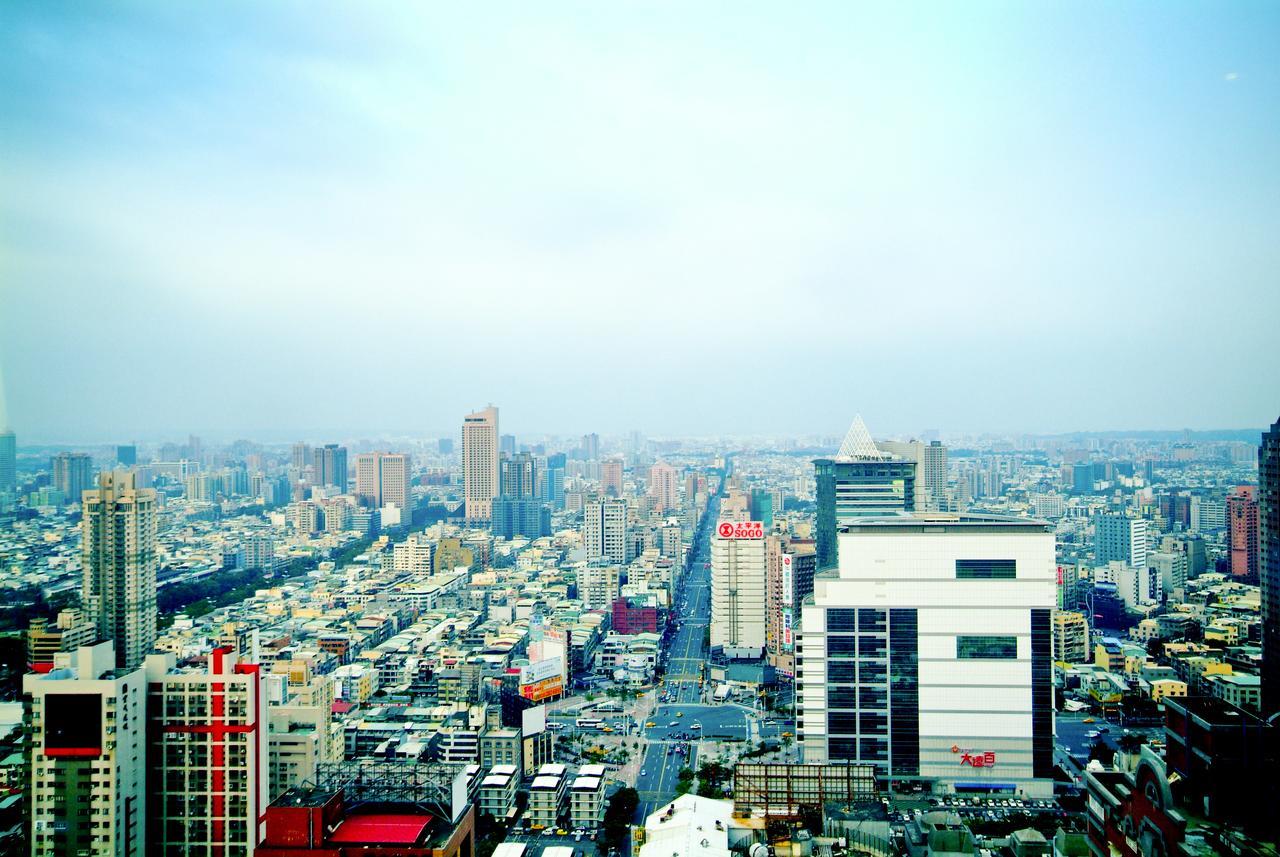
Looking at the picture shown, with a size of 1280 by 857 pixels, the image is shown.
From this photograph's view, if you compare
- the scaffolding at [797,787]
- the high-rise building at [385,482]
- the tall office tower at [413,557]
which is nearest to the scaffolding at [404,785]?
the scaffolding at [797,787]

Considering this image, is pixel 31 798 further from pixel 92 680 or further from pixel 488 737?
pixel 488 737

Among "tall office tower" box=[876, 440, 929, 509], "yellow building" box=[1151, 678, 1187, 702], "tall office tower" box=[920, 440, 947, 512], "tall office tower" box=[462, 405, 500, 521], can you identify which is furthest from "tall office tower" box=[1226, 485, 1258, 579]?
"tall office tower" box=[462, 405, 500, 521]

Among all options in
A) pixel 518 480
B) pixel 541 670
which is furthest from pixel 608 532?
pixel 541 670

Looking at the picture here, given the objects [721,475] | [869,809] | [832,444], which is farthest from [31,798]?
[721,475]

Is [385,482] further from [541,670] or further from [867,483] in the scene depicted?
[867,483]

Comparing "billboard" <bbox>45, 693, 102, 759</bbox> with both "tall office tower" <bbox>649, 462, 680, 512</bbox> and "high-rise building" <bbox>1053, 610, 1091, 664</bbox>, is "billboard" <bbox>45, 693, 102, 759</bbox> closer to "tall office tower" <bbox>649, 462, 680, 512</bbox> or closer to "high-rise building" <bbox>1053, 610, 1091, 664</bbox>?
"high-rise building" <bbox>1053, 610, 1091, 664</bbox>
